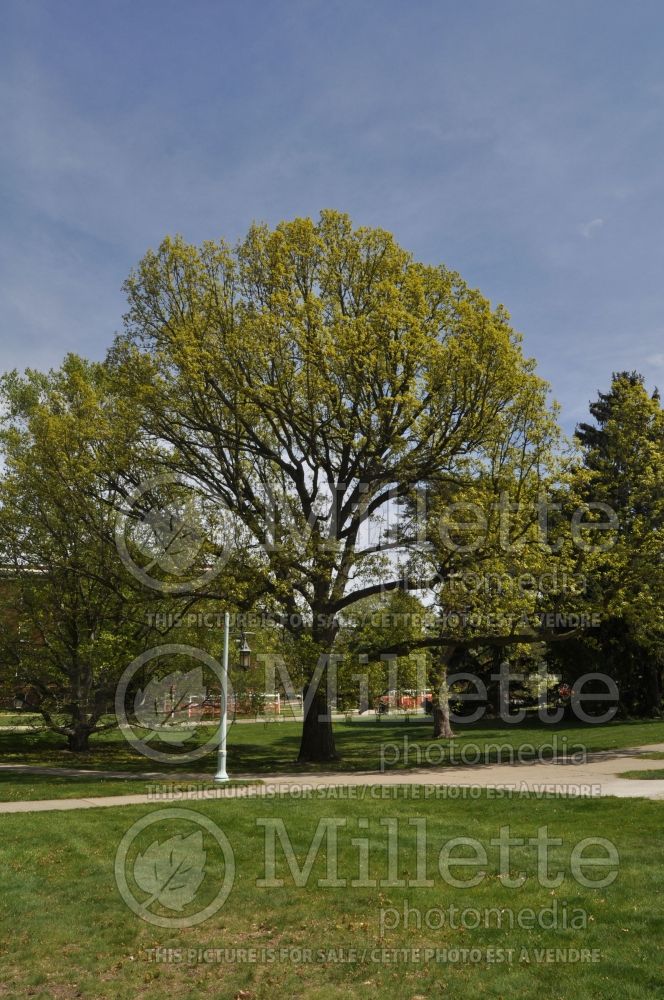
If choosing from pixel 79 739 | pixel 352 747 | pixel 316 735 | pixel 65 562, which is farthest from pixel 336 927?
pixel 352 747

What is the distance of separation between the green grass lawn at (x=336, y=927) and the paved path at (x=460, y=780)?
8.19 feet

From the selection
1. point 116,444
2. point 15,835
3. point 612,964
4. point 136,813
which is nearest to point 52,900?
point 15,835

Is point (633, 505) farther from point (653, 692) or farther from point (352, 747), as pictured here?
point (653, 692)

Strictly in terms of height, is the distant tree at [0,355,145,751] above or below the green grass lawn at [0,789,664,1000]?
above

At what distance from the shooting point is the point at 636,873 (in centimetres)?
862

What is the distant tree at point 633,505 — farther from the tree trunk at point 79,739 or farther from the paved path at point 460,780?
the tree trunk at point 79,739

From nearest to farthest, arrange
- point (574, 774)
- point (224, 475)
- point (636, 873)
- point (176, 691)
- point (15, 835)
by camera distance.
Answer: point (636, 873) → point (15, 835) → point (574, 774) → point (224, 475) → point (176, 691)

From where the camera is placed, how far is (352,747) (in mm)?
28328

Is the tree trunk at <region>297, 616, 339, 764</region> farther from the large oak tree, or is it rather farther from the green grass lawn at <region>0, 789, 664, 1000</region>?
the green grass lawn at <region>0, 789, 664, 1000</region>

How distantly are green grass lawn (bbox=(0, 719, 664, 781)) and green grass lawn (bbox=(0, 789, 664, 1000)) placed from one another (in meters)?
9.82

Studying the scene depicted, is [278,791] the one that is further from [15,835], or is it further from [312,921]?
[312,921]

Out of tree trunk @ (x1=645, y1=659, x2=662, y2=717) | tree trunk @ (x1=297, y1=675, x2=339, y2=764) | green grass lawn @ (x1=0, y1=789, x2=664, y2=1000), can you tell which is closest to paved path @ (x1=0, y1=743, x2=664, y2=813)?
green grass lawn @ (x1=0, y1=789, x2=664, y2=1000)

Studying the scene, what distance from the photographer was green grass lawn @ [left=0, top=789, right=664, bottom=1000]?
640 cm

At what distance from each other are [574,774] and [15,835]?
39.5ft
